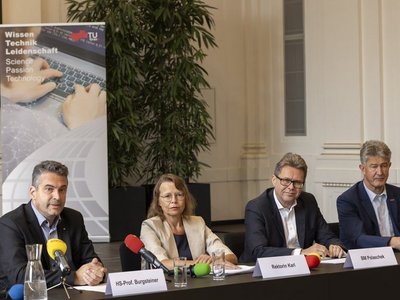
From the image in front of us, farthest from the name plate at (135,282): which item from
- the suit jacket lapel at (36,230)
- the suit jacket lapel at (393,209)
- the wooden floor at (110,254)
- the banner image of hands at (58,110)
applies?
the banner image of hands at (58,110)

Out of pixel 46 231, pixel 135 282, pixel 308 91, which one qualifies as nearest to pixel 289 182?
pixel 46 231

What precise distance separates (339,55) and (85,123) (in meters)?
3.18

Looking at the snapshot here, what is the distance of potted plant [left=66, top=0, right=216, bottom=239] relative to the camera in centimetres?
1048

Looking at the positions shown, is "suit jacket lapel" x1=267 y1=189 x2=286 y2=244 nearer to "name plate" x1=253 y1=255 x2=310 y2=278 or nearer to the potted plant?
"name plate" x1=253 y1=255 x2=310 y2=278

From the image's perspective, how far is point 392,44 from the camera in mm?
10773

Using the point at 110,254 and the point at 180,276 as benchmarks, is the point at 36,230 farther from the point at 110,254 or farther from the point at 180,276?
the point at 110,254

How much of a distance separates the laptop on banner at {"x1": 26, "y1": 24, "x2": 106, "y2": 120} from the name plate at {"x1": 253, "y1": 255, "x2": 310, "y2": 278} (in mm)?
5724

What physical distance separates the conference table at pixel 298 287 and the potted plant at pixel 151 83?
5841mm

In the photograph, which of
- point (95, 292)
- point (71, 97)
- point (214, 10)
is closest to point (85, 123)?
point (71, 97)

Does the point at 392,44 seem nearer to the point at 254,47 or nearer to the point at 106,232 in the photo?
the point at 254,47

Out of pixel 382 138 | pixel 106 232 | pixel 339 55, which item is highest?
pixel 339 55

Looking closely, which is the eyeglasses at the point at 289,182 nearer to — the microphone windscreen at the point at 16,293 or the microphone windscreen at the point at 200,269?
the microphone windscreen at the point at 200,269

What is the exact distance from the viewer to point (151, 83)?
1101 cm

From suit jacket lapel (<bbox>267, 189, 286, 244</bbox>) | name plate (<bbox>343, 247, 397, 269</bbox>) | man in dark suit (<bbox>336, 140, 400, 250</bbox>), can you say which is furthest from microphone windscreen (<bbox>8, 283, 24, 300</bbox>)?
man in dark suit (<bbox>336, 140, 400, 250</bbox>)
